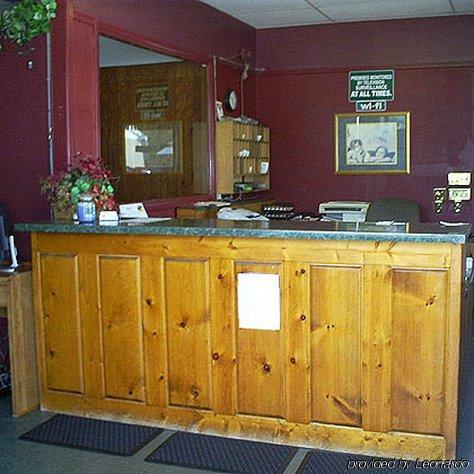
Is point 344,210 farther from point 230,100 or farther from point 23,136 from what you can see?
point 23,136

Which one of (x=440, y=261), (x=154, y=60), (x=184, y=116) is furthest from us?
(x=184, y=116)

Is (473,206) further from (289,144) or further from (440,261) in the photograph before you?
(440,261)

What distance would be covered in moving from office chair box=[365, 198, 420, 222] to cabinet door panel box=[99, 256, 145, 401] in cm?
263

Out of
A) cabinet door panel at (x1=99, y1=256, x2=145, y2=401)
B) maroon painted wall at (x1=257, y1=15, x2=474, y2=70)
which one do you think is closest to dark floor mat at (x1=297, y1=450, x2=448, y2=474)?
cabinet door panel at (x1=99, y1=256, x2=145, y2=401)

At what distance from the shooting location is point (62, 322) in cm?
396

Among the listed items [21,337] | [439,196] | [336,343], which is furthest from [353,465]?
[439,196]

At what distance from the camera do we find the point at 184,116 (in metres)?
6.30

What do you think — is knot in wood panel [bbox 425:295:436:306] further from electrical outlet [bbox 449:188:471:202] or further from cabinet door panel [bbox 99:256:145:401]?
electrical outlet [bbox 449:188:471:202]

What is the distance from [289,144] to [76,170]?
353cm

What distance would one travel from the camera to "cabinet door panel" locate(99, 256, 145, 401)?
12.4ft

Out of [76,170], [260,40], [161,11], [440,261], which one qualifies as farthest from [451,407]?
→ [260,40]

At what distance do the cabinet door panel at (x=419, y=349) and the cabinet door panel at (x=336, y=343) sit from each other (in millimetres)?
179

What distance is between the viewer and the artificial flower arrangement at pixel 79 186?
4.11m

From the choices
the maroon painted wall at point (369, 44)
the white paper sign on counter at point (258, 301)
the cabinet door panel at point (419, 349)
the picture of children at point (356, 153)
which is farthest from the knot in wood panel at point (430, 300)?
the maroon painted wall at point (369, 44)
